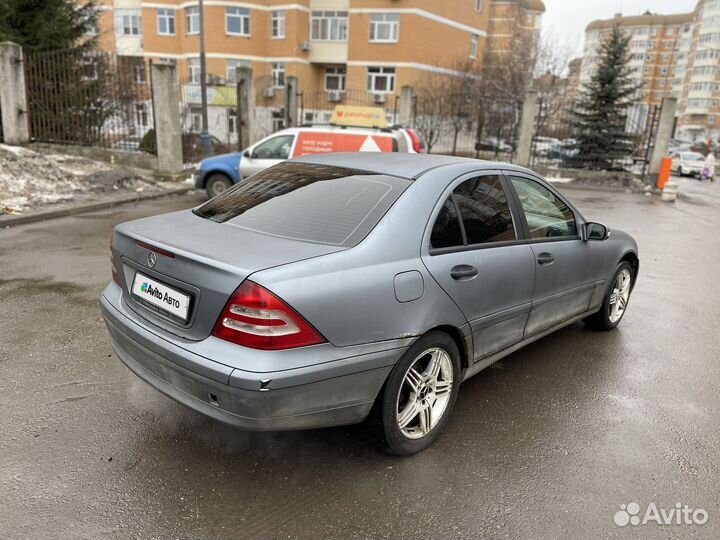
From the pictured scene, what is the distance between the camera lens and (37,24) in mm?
15648

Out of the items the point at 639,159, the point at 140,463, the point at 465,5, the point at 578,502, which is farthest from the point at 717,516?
the point at 465,5

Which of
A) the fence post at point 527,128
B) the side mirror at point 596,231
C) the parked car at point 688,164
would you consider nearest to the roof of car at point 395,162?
the side mirror at point 596,231

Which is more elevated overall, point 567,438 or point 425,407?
point 425,407

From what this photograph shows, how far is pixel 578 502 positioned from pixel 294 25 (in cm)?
3808

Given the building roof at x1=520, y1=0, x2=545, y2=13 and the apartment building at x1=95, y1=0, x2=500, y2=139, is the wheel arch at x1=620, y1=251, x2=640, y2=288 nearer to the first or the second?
the apartment building at x1=95, y1=0, x2=500, y2=139

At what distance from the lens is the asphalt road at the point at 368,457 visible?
2.53m

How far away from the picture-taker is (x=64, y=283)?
5879 mm

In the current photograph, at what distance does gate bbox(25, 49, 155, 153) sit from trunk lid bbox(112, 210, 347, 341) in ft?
44.3

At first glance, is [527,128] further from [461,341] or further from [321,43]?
[321,43]

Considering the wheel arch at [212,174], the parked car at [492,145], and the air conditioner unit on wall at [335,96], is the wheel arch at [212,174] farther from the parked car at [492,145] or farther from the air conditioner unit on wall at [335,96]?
the air conditioner unit on wall at [335,96]

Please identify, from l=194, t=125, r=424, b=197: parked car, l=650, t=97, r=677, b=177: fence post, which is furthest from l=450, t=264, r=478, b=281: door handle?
l=650, t=97, r=677, b=177: fence post

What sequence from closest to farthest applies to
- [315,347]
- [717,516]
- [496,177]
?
[315,347] → [717,516] → [496,177]

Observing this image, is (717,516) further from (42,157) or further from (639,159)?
(639,159)

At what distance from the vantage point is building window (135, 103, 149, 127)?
16.2 m
